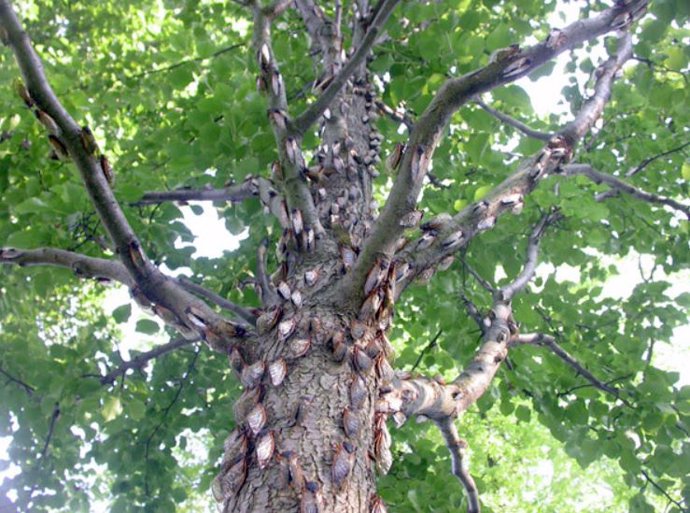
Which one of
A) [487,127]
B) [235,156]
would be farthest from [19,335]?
[487,127]

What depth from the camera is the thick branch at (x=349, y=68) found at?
2.55 meters

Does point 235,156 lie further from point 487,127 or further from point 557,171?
point 557,171

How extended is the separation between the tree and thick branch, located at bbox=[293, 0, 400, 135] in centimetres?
1

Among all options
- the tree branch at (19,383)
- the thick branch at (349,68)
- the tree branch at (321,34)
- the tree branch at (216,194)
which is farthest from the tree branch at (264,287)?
the tree branch at (19,383)

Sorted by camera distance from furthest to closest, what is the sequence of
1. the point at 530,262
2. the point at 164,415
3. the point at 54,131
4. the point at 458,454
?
the point at 164,415 → the point at 530,262 → the point at 458,454 → the point at 54,131

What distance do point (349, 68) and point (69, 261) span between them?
4.98ft

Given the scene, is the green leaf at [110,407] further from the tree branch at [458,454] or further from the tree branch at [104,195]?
the tree branch at [458,454]

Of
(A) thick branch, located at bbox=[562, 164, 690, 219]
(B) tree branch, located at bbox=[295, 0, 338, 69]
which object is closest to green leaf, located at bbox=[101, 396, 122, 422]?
(B) tree branch, located at bbox=[295, 0, 338, 69]

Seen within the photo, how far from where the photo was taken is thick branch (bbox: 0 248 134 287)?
8.91ft

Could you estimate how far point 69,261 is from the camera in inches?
Answer: 108

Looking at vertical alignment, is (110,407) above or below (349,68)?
below

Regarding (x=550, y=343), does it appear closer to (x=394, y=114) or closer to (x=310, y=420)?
(x=394, y=114)

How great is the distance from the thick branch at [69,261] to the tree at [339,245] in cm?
1

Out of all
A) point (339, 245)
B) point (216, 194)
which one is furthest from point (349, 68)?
point (216, 194)
